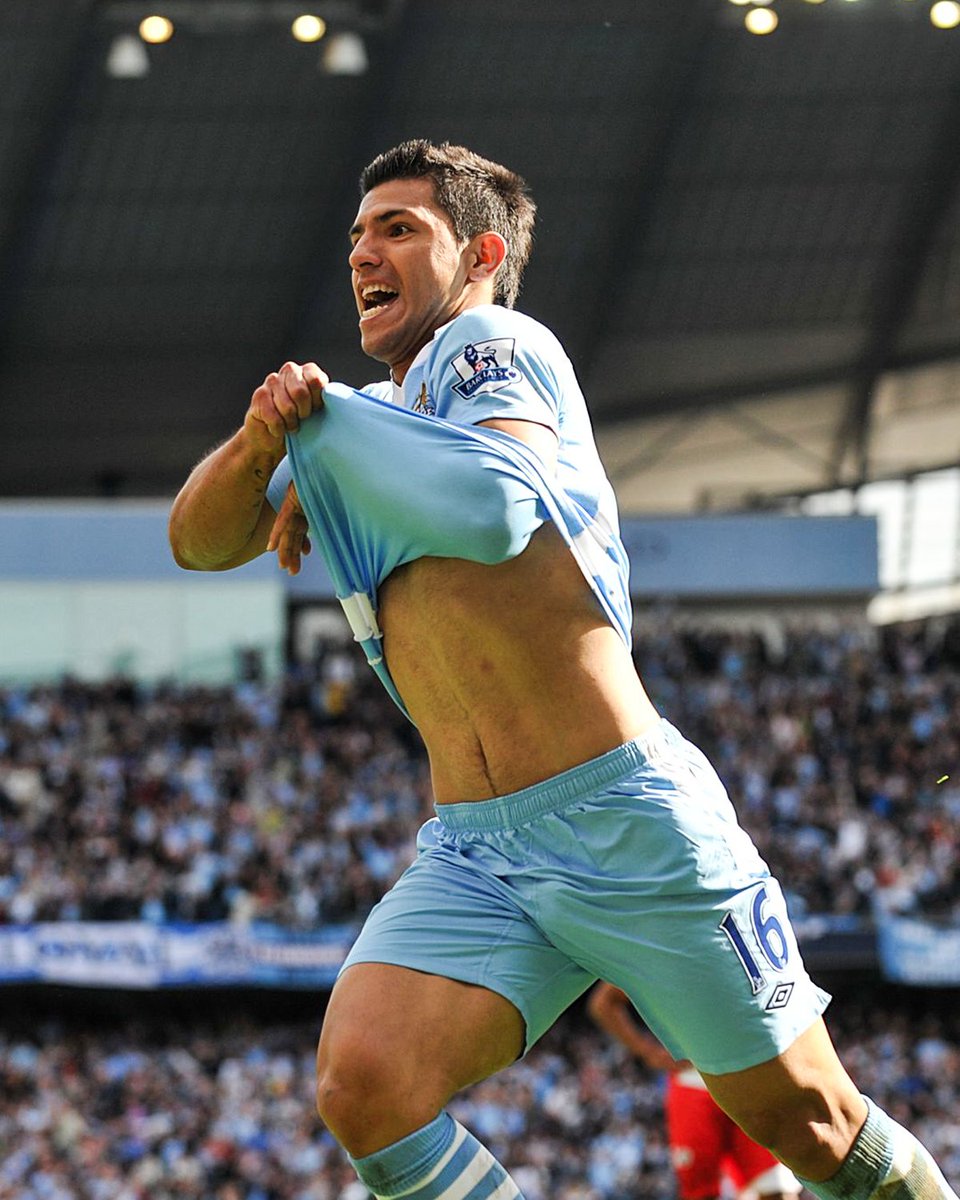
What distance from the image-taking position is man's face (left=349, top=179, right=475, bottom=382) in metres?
4.30

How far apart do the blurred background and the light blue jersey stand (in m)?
17.6

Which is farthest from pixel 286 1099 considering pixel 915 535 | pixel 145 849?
pixel 915 535

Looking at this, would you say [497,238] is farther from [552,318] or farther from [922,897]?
[552,318]

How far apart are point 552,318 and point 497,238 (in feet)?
88.5

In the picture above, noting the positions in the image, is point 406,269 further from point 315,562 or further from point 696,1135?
point 315,562

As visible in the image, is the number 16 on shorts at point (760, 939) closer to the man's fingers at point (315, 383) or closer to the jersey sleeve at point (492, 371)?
the jersey sleeve at point (492, 371)

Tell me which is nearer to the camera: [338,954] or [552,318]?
[338,954]

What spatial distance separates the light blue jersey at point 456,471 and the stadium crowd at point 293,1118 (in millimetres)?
16912

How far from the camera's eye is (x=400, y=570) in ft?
13.5

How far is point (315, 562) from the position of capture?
Answer: 3334cm

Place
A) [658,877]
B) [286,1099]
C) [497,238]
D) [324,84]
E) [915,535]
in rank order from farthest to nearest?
[915,535] < [324,84] < [286,1099] < [497,238] < [658,877]

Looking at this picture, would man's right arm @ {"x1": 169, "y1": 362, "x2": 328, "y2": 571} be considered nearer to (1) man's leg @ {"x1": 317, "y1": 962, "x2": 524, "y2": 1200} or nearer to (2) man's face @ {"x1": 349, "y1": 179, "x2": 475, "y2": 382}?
(2) man's face @ {"x1": 349, "y1": 179, "x2": 475, "y2": 382}

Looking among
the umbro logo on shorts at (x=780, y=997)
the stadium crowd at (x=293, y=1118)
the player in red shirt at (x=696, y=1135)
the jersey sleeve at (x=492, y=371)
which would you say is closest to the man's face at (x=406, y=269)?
the jersey sleeve at (x=492, y=371)

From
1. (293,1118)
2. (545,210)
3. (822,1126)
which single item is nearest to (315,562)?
(545,210)
